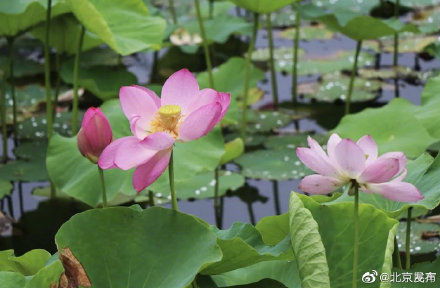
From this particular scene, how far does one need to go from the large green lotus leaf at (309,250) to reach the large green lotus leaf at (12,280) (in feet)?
1.16

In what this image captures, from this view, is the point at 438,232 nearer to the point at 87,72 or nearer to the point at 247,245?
the point at 247,245

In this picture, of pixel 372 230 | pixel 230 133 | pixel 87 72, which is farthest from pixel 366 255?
pixel 87 72

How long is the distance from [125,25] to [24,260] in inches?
42.3

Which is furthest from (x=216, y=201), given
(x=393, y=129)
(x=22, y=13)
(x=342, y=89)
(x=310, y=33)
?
(x=310, y=33)

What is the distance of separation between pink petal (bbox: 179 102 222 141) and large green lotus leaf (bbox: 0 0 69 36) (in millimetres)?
1260

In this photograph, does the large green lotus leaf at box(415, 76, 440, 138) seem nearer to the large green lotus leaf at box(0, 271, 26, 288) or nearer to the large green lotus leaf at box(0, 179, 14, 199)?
the large green lotus leaf at box(0, 179, 14, 199)

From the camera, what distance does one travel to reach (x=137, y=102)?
1062mm

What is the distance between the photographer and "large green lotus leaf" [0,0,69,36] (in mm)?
2146

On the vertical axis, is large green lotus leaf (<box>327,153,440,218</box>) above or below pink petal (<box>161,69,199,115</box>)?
below

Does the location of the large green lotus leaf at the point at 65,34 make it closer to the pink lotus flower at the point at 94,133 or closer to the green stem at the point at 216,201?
the green stem at the point at 216,201

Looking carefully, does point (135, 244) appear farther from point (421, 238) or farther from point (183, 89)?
point (421, 238)

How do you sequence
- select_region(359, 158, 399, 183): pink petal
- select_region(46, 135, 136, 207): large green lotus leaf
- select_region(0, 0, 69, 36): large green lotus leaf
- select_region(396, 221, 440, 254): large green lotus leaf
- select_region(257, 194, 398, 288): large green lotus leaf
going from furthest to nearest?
select_region(0, 0, 69, 36): large green lotus leaf, select_region(396, 221, 440, 254): large green lotus leaf, select_region(46, 135, 136, 207): large green lotus leaf, select_region(257, 194, 398, 288): large green lotus leaf, select_region(359, 158, 399, 183): pink petal

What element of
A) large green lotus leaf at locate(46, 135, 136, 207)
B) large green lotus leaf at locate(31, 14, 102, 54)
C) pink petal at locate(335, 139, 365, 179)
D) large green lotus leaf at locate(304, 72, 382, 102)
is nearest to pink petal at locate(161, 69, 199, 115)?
pink petal at locate(335, 139, 365, 179)

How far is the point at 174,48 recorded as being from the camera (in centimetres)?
354
